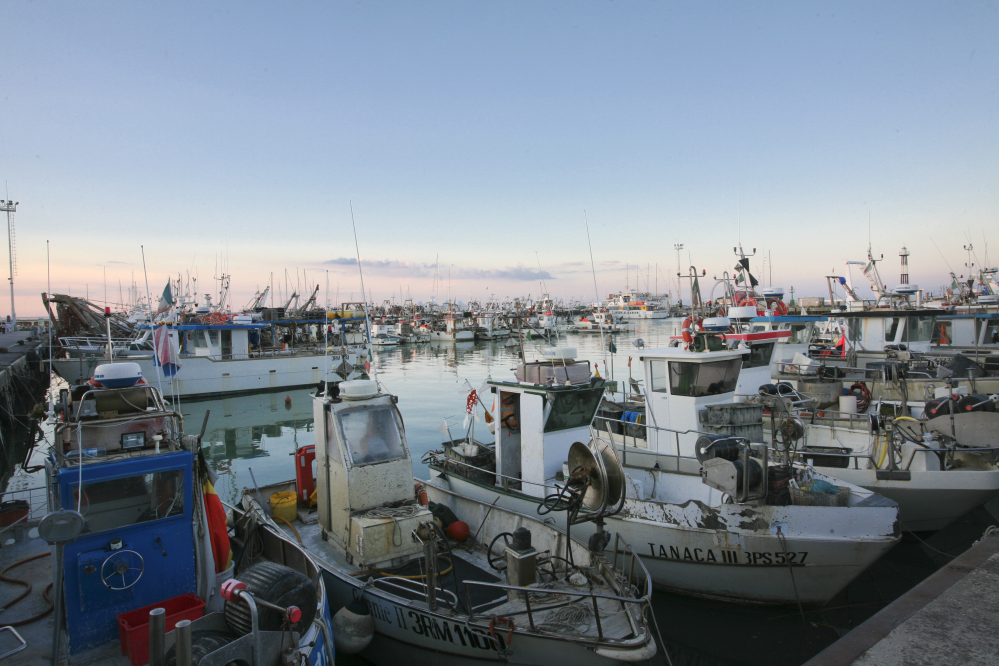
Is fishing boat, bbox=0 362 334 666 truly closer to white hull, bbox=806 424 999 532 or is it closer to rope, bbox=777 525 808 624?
rope, bbox=777 525 808 624

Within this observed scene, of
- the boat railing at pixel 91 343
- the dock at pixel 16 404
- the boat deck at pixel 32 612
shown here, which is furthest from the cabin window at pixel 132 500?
the boat railing at pixel 91 343

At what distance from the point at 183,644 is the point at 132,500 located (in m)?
2.35

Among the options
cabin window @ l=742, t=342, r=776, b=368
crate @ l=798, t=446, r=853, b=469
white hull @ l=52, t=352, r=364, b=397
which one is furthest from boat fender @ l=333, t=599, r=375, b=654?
white hull @ l=52, t=352, r=364, b=397

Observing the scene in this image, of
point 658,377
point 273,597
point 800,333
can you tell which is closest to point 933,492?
point 658,377

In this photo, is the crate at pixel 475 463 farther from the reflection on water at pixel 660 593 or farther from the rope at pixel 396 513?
the rope at pixel 396 513

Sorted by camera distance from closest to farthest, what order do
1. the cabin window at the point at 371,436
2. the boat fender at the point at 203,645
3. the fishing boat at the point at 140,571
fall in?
1. the boat fender at the point at 203,645
2. the fishing boat at the point at 140,571
3. the cabin window at the point at 371,436

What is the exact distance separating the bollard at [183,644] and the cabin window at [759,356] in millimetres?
13228

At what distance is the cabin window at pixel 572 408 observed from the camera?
8852 millimetres

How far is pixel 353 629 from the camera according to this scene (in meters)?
6.50

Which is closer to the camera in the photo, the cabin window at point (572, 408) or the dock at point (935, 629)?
the dock at point (935, 629)

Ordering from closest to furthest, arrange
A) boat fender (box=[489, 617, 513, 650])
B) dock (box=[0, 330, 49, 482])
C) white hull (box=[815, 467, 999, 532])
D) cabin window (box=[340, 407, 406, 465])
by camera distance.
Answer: boat fender (box=[489, 617, 513, 650])
cabin window (box=[340, 407, 406, 465])
white hull (box=[815, 467, 999, 532])
dock (box=[0, 330, 49, 482])

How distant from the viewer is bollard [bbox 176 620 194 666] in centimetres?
358

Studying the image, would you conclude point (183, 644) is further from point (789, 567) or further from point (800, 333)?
point (800, 333)

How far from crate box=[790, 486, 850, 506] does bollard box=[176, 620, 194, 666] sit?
24.8 feet
